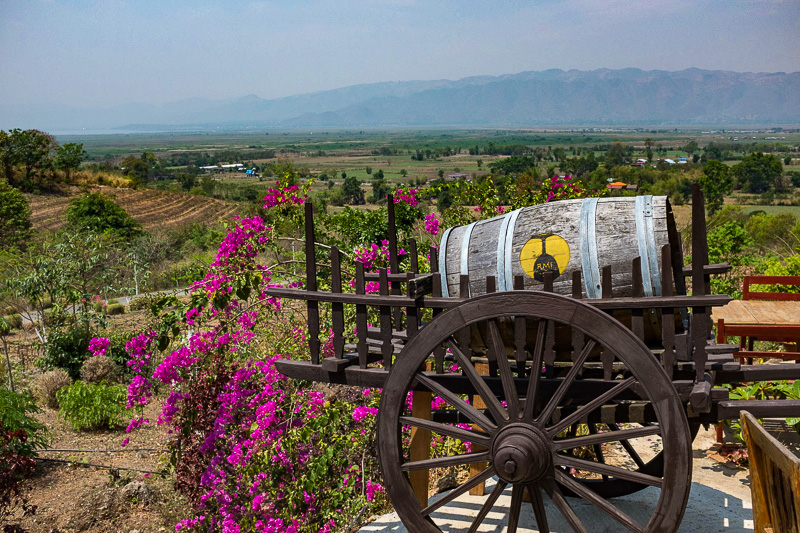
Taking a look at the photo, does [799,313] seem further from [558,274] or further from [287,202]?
[287,202]

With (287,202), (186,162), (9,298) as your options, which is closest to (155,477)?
(287,202)

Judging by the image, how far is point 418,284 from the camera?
10.6 ft

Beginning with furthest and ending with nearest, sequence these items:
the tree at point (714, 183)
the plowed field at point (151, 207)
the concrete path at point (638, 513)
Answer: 1. the plowed field at point (151, 207)
2. the tree at point (714, 183)
3. the concrete path at point (638, 513)

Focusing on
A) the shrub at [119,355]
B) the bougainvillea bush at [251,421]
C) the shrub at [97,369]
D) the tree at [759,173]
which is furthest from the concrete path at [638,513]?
the tree at [759,173]

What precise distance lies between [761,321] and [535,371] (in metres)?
2.68

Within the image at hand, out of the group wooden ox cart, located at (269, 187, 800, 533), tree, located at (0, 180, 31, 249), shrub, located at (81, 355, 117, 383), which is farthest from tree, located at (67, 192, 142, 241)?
wooden ox cart, located at (269, 187, 800, 533)

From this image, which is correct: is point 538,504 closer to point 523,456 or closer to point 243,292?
point 523,456

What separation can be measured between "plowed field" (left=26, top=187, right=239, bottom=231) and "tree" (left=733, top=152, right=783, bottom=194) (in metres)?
46.5

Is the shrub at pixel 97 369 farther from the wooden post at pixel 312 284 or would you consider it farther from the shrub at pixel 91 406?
the wooden post at pixel 312 284

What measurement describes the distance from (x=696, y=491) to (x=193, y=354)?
383 cm

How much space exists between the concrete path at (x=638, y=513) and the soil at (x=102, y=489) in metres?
3.18

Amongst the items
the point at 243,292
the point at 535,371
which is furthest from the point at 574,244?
the point at 243,292

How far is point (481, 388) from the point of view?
10.2ft

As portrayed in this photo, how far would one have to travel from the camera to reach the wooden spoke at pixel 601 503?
2.85 meters
